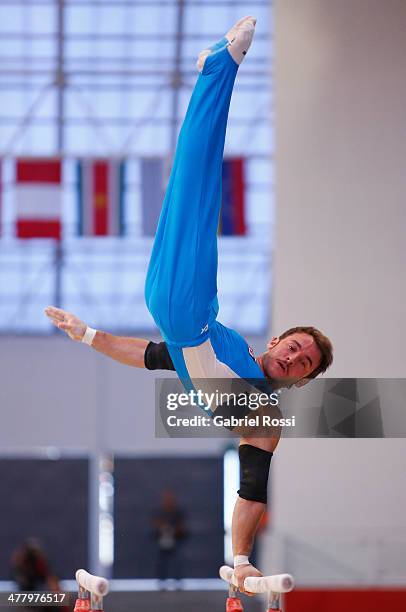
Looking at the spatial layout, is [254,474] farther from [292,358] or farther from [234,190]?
[234,190]

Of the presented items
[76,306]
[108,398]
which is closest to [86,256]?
[76,306]

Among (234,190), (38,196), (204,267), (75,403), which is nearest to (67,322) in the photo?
(204,267)

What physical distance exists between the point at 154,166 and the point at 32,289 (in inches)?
301

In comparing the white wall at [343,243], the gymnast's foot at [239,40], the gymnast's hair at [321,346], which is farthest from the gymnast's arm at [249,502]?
the white wall at [343,243]

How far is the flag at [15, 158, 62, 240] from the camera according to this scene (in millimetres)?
13508

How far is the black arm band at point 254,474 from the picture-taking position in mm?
5715

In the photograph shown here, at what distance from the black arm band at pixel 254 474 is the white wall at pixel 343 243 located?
377 centimetres

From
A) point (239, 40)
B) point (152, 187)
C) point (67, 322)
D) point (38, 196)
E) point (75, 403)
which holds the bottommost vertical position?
point (75, 403)

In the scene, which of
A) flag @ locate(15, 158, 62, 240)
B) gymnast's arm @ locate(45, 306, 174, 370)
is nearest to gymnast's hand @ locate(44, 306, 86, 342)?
gymnast's arm @ locate(45, 306, 174, 370)

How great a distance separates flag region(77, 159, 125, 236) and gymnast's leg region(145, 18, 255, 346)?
807cm

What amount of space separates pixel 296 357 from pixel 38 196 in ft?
26.8

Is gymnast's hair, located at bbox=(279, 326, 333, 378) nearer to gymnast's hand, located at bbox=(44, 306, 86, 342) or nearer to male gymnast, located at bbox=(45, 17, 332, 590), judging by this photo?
male gymnast, located at bbox=(45, 17, 332, 590)

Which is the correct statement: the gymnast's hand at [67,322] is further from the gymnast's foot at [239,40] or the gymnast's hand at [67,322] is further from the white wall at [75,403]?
the white wall at [75,403]

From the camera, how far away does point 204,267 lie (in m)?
5.87
